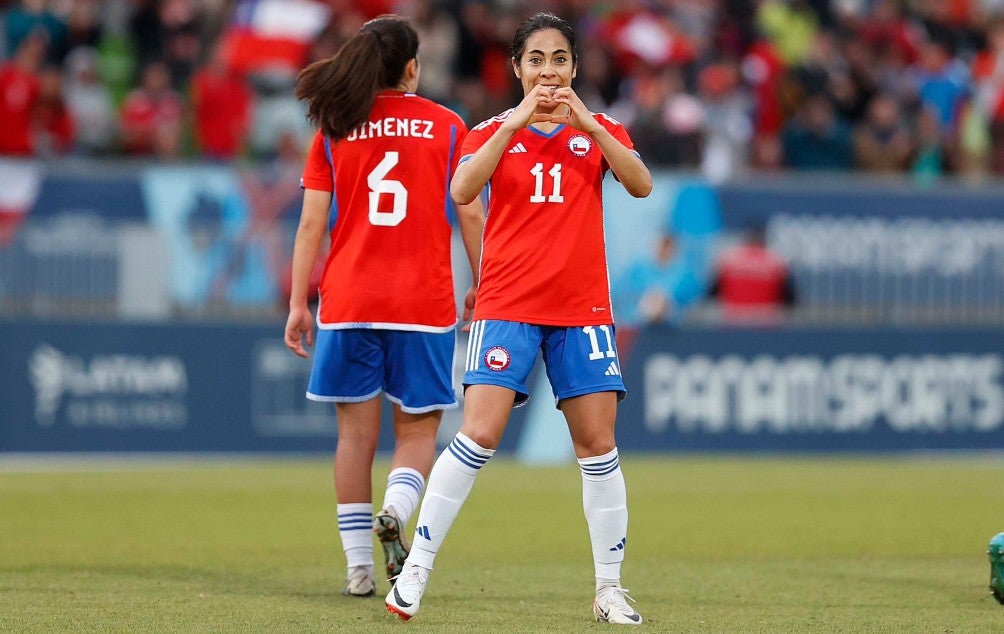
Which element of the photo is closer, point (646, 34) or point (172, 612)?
point (172, 612)

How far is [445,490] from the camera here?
21.4 ft

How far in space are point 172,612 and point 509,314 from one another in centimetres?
185

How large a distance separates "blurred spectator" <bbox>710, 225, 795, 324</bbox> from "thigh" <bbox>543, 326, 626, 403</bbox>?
9914 mm

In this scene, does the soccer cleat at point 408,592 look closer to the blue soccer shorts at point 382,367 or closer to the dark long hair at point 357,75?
the blue soccer shorts at point 382,367

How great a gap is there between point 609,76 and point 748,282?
447cm

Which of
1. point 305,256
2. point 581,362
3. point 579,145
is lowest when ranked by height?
point 581,362

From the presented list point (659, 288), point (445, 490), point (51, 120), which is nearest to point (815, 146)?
point (659, 288)

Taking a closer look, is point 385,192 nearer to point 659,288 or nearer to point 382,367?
point 382,367

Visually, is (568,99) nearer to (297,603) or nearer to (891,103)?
(297,603)

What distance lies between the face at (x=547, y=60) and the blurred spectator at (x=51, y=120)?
11.2 metres

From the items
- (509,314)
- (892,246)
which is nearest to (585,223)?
(509,314)

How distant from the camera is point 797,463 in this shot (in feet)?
51.5

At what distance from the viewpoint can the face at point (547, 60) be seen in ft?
21.4

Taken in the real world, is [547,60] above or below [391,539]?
above
